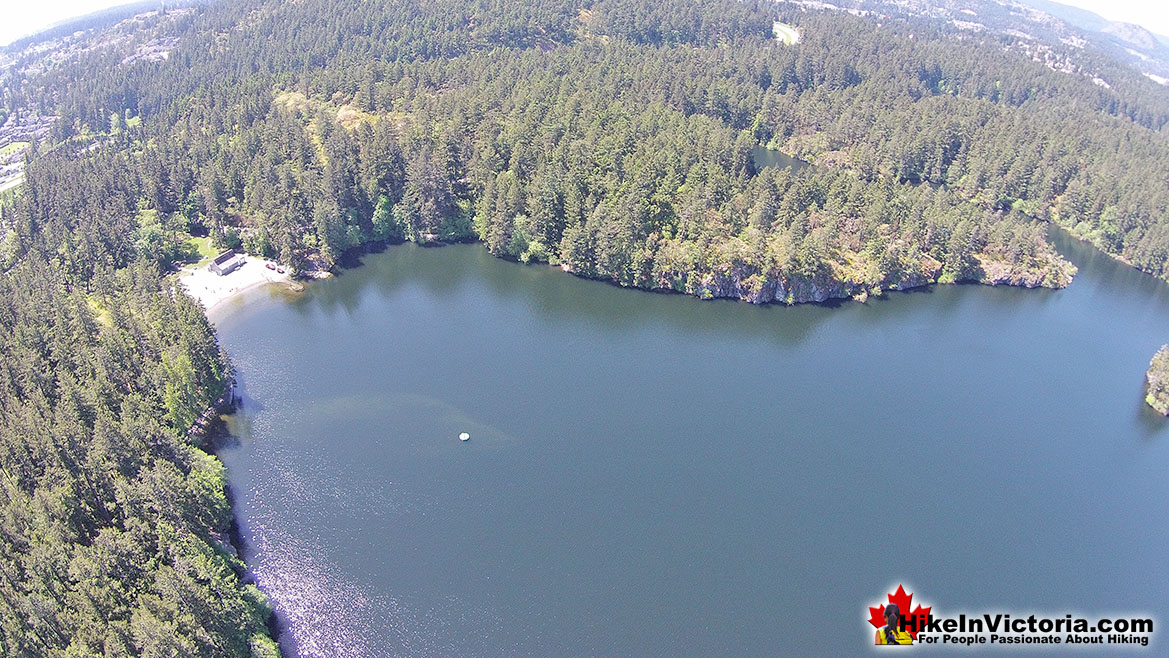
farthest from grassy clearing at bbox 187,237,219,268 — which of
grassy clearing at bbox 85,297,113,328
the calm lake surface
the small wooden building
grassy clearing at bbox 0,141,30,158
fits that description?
grassy clearing at bbox 0,141,30,158

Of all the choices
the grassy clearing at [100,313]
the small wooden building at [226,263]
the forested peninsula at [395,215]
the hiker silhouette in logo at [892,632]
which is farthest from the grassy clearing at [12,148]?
the hiker silhouette in logo at [892,632]

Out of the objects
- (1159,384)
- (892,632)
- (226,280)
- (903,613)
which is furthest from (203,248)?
(1159,384)

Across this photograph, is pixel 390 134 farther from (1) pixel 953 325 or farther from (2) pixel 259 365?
(1) pixel 953 325

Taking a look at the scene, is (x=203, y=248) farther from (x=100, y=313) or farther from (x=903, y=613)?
(x=903, y=613)

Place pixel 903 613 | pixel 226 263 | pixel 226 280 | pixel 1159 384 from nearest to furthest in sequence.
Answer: pixel 903 613, pixel 1159 384, pixel 226 280, pixel 226 263

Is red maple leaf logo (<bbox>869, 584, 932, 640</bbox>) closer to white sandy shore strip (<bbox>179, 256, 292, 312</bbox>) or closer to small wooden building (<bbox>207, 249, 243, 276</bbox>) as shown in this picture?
white sandy shore strip (<bbox>179, 256, 292, 312</bbox>)

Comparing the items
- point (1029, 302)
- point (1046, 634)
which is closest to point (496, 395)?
point (1046, 634)

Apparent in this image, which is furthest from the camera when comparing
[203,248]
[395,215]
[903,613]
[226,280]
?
[395,215]
